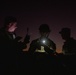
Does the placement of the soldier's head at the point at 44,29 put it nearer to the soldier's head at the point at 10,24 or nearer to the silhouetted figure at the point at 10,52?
the soldier's head at the point at 10,24

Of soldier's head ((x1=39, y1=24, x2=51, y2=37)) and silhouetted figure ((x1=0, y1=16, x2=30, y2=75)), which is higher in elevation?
soldier's head ((x1=39, y1=24, x2=51, y2=37))

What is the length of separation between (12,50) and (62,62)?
132cm

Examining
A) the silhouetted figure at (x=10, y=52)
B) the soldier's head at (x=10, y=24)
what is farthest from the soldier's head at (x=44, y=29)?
the silhouetted figure at (x=10, y=52)

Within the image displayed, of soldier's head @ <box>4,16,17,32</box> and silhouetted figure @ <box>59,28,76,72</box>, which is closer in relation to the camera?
silhouetted figure @ <box>59,28,76,72</box>

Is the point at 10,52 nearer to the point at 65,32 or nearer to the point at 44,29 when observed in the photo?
the point at 44,29

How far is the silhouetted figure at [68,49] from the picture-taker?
5148 mm

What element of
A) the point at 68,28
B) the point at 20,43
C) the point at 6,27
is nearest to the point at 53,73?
the point at 20,43

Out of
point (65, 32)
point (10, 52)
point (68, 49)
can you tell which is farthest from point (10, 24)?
point (65, 32)

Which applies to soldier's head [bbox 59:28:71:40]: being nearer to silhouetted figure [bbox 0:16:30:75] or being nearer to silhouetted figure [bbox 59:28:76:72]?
silhouetted figure [bbox 59:28:76:72]

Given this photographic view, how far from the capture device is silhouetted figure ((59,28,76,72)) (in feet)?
16.9

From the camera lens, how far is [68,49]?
20.2 feet

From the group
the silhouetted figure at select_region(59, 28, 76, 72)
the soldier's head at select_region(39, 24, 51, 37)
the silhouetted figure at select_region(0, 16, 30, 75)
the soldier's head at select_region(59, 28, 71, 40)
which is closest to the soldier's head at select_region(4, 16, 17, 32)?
the silhouetted figure at select_region(0, 16, 30, 75)

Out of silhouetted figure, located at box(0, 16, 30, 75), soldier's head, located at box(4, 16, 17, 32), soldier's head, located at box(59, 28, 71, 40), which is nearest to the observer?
silhouetted figure, located at box(0, 16, 30, 75)

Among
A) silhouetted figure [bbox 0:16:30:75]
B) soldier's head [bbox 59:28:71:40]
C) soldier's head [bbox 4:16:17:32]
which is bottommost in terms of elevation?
silhouetted figure [bbox 0:16:30:75]
